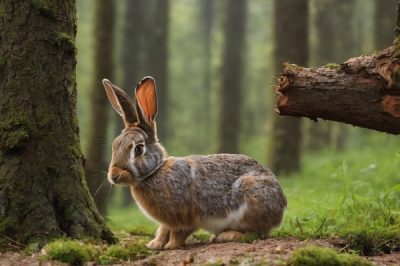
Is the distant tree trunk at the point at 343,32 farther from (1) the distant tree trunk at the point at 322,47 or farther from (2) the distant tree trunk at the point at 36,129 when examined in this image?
(2) the distant tree trunk at the point at 36,129

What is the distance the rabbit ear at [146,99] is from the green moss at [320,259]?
2.32 m

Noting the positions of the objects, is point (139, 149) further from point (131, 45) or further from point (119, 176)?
point (131, 45)

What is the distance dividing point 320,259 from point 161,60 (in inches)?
776

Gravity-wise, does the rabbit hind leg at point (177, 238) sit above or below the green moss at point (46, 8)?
below

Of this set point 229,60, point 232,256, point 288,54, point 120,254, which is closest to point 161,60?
point 229,60

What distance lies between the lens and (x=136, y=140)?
6246mm

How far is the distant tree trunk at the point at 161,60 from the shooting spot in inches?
919

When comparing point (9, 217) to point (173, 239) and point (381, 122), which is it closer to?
point (173, 239)

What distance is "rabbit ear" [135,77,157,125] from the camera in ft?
20.9

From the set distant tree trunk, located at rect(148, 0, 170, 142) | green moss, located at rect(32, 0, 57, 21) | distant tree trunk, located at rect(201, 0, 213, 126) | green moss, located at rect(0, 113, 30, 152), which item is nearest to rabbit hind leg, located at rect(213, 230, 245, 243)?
green moss, located at rect(0, 113, 30, 152)

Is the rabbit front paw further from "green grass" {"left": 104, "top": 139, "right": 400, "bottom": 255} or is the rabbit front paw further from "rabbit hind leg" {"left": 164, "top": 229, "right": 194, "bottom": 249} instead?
"green grass" {"left": 104, "top": 139, "right": 400, "bottom": 255}

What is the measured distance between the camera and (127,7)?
24.7 metres

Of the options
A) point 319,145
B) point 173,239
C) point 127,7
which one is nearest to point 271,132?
point 319,145

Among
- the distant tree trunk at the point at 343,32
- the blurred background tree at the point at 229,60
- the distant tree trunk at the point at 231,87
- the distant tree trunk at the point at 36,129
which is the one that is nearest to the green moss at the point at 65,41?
the distant tree trunk at the point at 36,129
